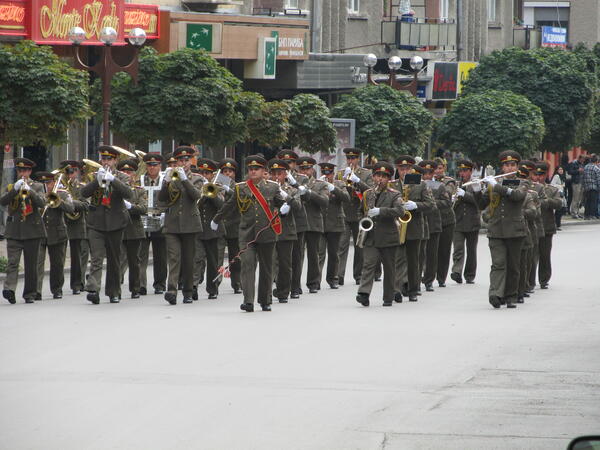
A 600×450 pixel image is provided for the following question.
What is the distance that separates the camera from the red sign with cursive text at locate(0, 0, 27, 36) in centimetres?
2645

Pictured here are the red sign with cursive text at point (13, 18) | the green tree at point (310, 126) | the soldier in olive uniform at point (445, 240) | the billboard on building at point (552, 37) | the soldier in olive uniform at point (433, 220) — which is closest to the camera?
the soldier in olive uniform at point (433, 220)

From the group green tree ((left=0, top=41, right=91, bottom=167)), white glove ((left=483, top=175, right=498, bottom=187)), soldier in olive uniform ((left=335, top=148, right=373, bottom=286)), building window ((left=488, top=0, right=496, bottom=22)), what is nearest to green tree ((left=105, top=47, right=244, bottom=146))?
green tree ((left=0, top=41, right=91, bottom=167))

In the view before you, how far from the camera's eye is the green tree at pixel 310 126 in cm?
3116

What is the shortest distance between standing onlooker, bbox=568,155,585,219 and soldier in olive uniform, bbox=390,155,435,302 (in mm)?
20939

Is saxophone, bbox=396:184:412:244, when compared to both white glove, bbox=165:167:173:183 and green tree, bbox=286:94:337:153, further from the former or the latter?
green tree, bbox=286:94:337:153

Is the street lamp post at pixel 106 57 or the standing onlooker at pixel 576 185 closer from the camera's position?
the street lamp post at pixel 106 57

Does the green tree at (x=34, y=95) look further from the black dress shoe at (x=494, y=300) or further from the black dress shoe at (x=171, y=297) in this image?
the black dress shoe at (x=494, y=300)

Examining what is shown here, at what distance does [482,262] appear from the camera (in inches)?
989

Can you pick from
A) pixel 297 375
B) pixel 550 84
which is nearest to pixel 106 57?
pixel 297 375

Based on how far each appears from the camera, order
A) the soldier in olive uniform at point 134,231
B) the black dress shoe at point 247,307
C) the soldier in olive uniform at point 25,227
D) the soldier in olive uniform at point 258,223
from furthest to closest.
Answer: the soldier in olive uniform at point 134,231 → the soldier in olive uniform at point 25,227 → the soldier in olive uniform at point 258,223 → the black dress shoe at point 247,307

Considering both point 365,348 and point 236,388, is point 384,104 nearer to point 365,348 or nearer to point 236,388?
point 365,348

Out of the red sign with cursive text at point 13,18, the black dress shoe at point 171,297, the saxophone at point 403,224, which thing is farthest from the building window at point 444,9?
the black dress shoe at point 171,297

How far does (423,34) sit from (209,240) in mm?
27299

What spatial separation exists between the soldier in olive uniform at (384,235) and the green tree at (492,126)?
18.8 m
